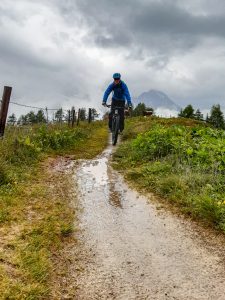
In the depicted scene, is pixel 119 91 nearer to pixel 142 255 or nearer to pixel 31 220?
pixel 31 220

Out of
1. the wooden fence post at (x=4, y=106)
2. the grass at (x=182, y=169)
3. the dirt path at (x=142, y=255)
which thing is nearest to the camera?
the dirt path at (x=142, y=255)

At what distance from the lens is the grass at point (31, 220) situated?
15.5 ft

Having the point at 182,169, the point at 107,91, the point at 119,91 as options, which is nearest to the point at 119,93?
the point at 119,91

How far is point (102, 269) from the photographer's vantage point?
17.1 feet

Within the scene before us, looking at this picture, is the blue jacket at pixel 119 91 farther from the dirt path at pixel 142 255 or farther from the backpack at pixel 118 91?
the dirt path at pixel 142 255

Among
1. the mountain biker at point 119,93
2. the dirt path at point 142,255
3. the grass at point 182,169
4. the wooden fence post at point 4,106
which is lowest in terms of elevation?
the dirt path at point 142,255

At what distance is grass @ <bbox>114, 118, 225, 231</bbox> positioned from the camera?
292 inches

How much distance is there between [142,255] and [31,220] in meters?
2.19

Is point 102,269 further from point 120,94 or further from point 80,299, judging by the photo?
point 120,94

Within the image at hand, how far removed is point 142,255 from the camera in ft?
18.6

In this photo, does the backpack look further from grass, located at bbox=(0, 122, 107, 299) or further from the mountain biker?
grass, located at bbox=(0, 122, 107, 299)

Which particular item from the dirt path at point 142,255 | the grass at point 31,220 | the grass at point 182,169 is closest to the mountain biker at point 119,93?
the grass at point 182,169

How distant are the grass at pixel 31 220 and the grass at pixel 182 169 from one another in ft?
6.90

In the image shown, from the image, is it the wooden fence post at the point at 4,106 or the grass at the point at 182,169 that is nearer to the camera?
the grass at the point at 182,169
